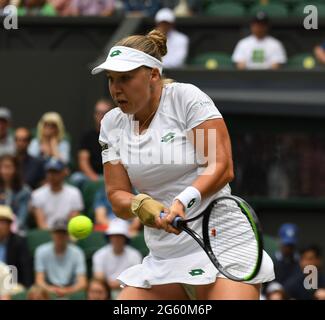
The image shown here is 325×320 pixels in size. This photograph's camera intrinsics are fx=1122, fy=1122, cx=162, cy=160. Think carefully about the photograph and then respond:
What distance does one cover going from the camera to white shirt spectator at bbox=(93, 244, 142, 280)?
9312mm

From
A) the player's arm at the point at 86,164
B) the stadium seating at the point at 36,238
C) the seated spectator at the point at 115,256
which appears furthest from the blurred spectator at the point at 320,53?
the stadium seating at the point at 36,238

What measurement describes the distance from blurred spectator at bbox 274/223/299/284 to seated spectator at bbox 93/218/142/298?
3.82 ft

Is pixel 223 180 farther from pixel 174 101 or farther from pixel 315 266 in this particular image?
pixel 315 266

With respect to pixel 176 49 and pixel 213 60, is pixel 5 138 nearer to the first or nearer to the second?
pixel 176 49

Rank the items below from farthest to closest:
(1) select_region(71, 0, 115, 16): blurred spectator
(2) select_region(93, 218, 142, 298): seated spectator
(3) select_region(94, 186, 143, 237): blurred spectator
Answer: (1) select_region(71, 0, 115, 16): blurred spectator → (3) select_region(94, 186, 143, 237): blurred spectator → (2) select_region(93, 218, 142, 298): seated spectator

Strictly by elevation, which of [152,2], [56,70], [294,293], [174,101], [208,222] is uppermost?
[152,2]

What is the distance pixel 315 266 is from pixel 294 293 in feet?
2.09

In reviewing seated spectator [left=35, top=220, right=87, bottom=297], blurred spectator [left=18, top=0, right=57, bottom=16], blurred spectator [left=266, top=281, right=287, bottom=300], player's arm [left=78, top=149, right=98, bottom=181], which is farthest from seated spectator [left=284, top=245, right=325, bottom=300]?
blurred spectator [left=18, top=0, right=57, bottom=16]

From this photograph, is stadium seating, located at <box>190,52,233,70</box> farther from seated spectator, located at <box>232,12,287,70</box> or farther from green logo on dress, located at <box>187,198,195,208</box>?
green logo on dress, located at <box>187,198,195,208</box>

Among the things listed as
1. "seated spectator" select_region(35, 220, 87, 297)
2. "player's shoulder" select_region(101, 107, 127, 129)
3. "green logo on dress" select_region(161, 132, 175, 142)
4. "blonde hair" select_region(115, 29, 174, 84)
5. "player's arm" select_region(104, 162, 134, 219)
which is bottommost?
"seated spectator" select_region(35, 220, 87, 297)

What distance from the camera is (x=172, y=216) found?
4.59m

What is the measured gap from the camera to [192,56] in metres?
12.1

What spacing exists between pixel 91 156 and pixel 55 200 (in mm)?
856
